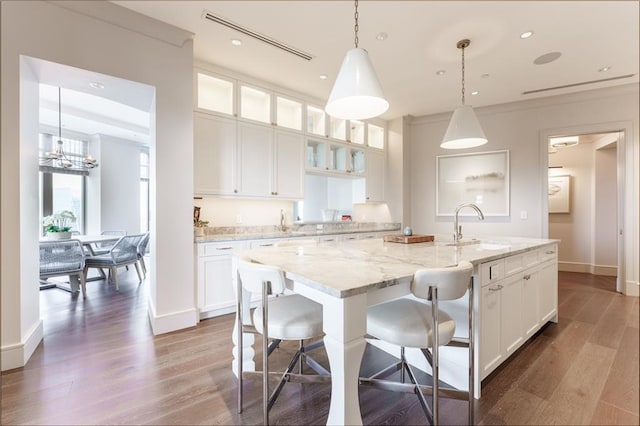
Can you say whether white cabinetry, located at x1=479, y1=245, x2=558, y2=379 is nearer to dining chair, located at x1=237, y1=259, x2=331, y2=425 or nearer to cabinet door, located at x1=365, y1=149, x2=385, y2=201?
dining chair, located at x1=237, y1=259, x2=331, y2=425

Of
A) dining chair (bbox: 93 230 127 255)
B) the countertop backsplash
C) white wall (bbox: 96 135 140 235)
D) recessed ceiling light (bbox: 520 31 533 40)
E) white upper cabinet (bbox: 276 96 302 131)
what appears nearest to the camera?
recessed ceiling light (bbox: 520 31 533 40)

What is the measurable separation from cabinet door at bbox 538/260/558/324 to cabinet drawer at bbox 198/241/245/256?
301 cm

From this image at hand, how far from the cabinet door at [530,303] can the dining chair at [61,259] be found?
5009 mm

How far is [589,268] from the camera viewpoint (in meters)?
5.33

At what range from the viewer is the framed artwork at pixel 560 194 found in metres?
5.48

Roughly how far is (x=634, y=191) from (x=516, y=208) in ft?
4.45

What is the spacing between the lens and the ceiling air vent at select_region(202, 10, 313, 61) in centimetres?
257

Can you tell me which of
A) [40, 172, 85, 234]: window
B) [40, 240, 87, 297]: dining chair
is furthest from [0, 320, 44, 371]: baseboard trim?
[40, 172, 85, 234]: window

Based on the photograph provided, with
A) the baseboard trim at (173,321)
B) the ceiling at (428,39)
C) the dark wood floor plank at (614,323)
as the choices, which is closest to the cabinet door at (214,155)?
the ceiling at (428,39)

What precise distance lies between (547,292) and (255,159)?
11.3 ft

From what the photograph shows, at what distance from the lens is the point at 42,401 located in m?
1.70

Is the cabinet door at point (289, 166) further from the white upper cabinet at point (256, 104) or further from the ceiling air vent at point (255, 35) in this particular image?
the ceiling air vent at point (255, 35)

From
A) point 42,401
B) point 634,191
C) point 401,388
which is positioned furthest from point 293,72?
point 634,191

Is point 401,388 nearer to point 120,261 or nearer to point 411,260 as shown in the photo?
point 411,260
